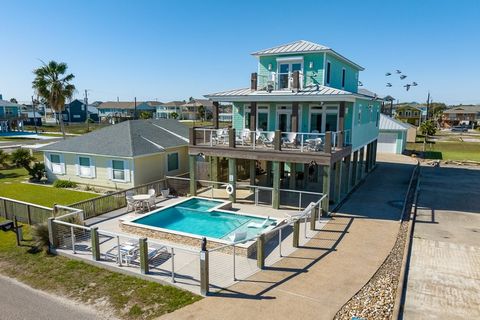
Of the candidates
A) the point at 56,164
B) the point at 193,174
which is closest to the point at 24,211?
the point at 193,174

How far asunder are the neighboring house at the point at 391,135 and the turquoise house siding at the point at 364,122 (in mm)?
13069

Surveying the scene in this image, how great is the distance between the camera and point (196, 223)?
16.0 m

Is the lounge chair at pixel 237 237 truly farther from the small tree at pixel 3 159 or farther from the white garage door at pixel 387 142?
the white garage door at pixel 387 142

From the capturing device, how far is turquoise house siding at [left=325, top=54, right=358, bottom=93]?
20.9m

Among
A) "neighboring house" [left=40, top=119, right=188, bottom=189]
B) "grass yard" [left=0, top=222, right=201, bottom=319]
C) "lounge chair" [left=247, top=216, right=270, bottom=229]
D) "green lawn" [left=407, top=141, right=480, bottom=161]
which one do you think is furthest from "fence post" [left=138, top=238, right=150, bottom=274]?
"green lawn" [left=407, top=141, right=480, bottom=161]

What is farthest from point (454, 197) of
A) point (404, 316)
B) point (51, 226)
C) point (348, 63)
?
point (51, 226)

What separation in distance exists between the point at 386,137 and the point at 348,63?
22.8m

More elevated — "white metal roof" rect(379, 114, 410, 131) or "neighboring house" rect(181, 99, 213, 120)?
"neighboring house" rect(181, 99, 213, 120)

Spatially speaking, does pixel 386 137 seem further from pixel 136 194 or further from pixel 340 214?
pixel 136 194

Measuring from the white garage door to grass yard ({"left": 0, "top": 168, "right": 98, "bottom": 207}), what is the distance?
36047 mm

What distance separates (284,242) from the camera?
13.3 metres

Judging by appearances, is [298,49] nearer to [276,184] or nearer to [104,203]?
[276,184]

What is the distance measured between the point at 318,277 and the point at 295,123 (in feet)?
31.7

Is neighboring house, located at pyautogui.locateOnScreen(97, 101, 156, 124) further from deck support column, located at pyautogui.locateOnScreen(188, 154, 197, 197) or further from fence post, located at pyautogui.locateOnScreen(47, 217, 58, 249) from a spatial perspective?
fence post, located at pyautogui.locateOnScreen(47, 217, 58, 249)
